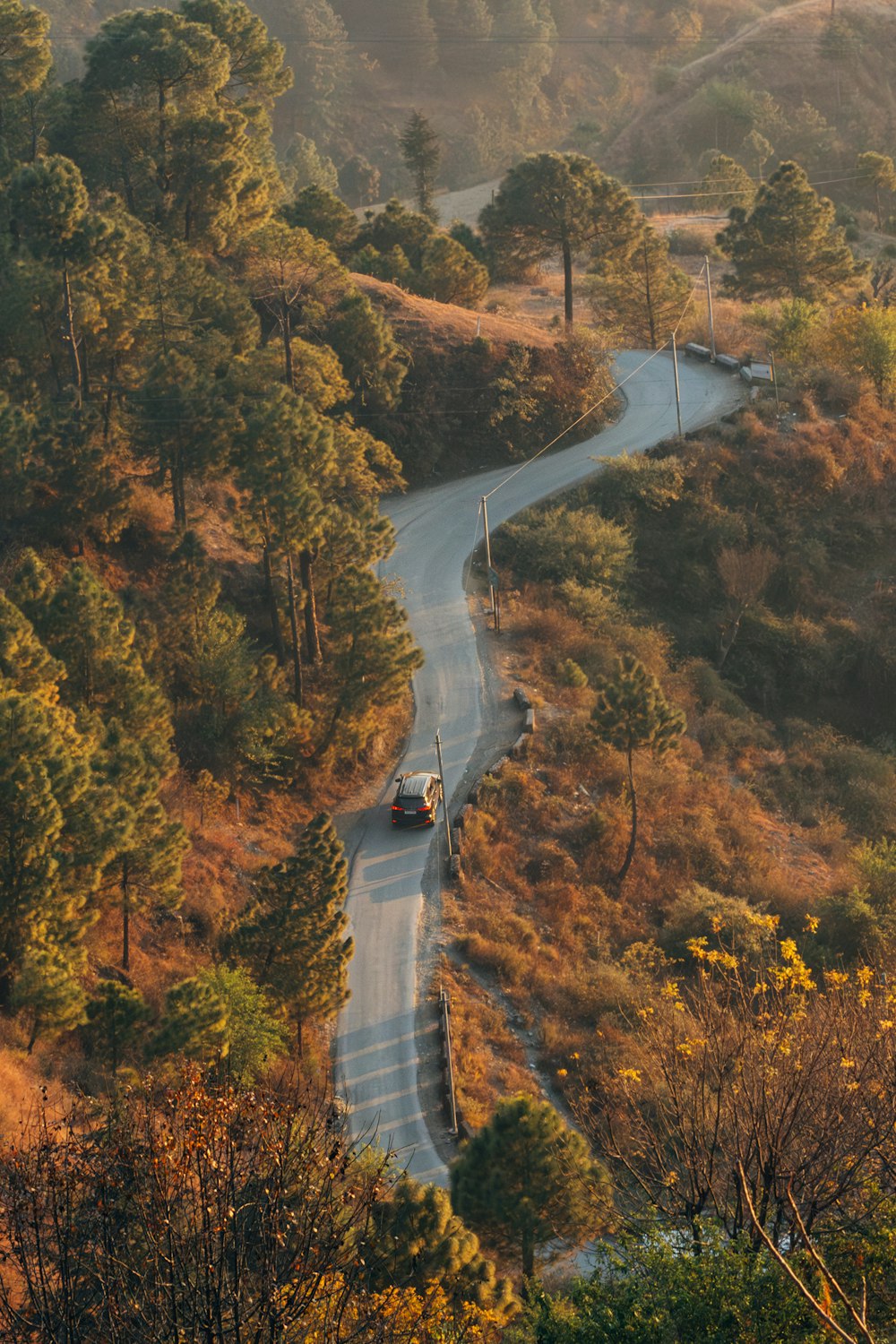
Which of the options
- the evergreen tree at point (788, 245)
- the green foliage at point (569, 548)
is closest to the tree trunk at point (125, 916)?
the green foliage at point (569, 548)

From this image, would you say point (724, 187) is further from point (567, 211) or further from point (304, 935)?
point (304, 935)

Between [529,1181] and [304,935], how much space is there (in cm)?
A: 829

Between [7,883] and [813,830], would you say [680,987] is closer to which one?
[813,830]

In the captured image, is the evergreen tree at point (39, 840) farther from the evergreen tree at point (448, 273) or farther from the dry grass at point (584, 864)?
the evergreen tree at point (448, 273)

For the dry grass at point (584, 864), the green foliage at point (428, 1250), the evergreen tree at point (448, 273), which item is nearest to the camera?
the green foliage at point (428, 1250)

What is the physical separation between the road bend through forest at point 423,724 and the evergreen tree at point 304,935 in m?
2.04

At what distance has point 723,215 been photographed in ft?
300

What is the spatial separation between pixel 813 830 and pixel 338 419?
2255 centimetres

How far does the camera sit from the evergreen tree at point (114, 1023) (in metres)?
23.0

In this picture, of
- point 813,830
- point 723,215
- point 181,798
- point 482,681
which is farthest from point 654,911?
point 723,215

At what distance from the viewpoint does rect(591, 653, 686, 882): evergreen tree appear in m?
33.6

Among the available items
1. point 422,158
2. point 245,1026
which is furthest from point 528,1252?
point 422,158

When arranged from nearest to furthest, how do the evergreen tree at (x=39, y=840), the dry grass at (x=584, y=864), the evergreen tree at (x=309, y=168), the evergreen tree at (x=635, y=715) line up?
the evergreen tree at (x=39, y=840) < the dry grass at (x=584, y=864) < the evergreen tree at (x=635, y=715) < the evergreen tree at (x=309, y=168)

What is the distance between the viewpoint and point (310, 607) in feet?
130
